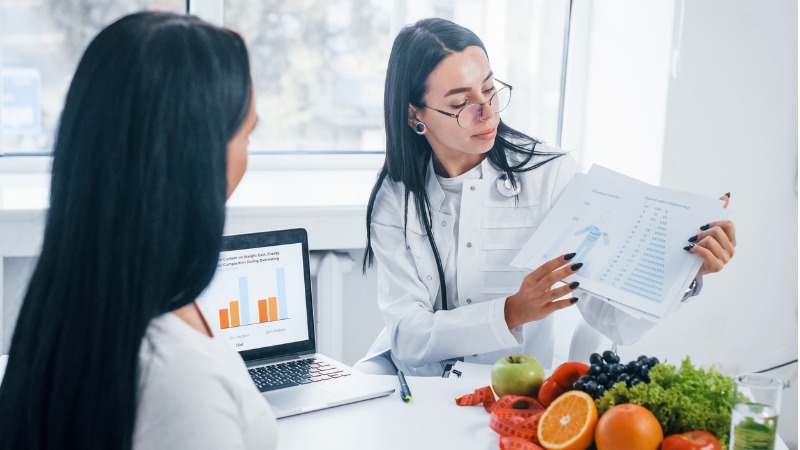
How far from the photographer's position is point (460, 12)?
263 cm

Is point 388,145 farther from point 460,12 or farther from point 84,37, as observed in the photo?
point 84,37

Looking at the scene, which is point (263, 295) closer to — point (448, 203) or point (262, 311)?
point (262, 311)

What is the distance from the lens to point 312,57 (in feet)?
8.47

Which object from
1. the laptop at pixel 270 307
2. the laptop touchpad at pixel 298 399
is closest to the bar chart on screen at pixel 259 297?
the laptop at pixel 270 307

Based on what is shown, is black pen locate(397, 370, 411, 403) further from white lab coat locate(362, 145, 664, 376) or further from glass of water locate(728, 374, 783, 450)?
glass of water locate(728, 374, 783, 450)

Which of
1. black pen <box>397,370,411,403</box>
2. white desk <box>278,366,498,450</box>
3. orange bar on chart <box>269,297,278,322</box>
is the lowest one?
white desk <box>278,366,498,450</box>

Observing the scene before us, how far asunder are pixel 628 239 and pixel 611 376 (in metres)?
0.37

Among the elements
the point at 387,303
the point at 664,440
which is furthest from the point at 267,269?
the point at 664,440

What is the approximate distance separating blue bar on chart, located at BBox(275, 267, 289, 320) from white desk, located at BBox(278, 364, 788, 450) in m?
0.35

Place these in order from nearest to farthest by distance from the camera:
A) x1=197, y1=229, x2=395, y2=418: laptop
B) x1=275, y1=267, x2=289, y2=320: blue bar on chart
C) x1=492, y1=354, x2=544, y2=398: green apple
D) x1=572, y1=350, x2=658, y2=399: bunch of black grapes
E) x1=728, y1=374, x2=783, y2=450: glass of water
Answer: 1. x1=728, y1=374, x2=783, y2=450: glass of water
2. x1=572, y1=350, x2=658, y2=399: bunch of black grapes
3. x1=492, y1=354, x2=544, y2=398: green apple
4. x1=197, y1=229, x2=395, y2=418: laptop
5. x1=275, y1=267, x2=289, y2=320: blue bar on chart

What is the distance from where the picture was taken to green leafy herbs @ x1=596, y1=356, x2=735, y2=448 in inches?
43.3

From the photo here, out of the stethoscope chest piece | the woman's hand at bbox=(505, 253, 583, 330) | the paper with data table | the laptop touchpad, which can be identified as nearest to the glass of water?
the paper with data table

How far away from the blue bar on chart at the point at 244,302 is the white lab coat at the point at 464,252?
13.3 inches

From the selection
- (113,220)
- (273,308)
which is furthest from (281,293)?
(113,220)
